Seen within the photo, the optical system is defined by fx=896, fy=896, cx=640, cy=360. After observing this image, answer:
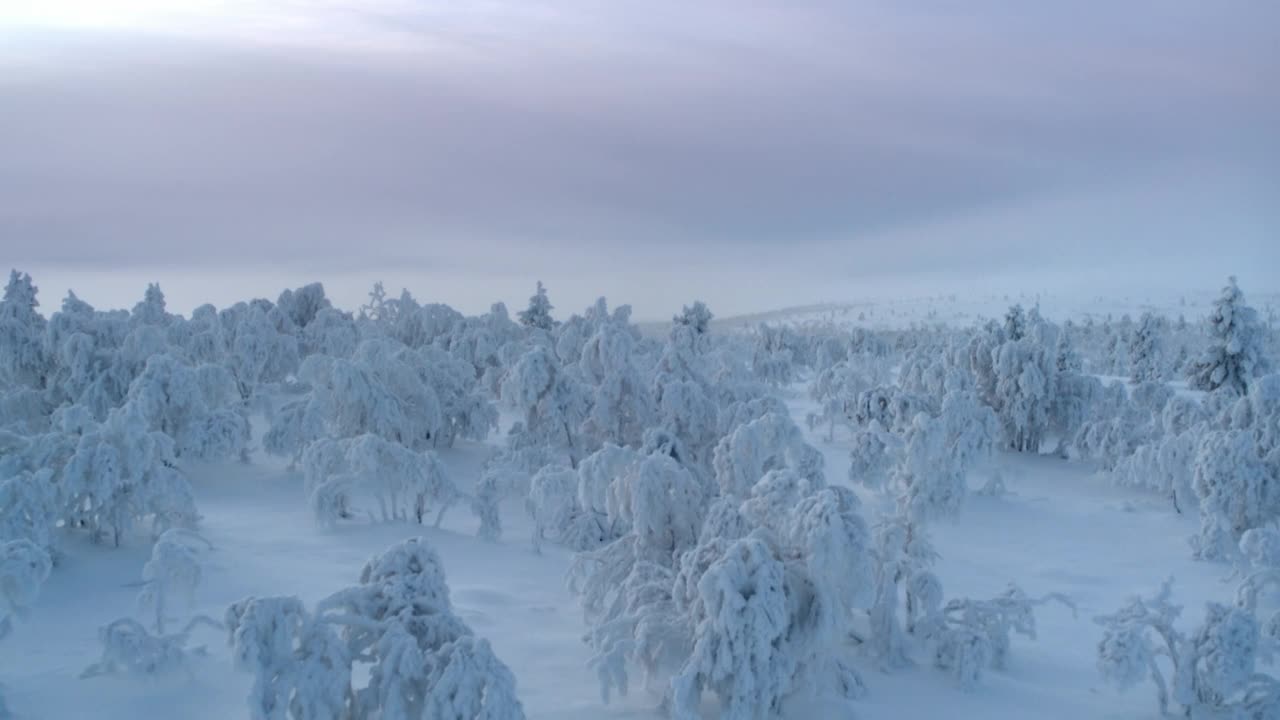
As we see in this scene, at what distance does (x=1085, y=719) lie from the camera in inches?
490

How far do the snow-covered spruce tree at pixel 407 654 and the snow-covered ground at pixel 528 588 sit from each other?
2.65 m

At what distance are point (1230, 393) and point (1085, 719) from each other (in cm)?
2217

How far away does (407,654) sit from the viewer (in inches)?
344

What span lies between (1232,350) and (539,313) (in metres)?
30.8

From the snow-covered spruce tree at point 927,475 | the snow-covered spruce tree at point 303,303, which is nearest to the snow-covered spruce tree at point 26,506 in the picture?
the snow-covered spruce tree at point 927,475

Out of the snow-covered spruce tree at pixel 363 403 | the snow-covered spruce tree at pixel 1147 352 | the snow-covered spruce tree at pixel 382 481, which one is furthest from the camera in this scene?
the snow-covered spruce tree at pixel 1147 352

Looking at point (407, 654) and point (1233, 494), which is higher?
point (407, 654)

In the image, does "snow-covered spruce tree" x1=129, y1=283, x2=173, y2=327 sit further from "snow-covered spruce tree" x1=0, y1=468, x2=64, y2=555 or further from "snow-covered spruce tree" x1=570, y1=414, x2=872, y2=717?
"snow-covered spruce tree" x1=570, y1=414, x2=872, y2=717

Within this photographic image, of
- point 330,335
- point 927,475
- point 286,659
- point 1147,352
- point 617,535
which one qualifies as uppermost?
point 1147,352

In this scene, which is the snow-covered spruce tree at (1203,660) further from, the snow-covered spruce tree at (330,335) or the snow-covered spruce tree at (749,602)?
the snow-covered spruce tree at (330,335)

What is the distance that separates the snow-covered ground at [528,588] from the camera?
37.3 feet

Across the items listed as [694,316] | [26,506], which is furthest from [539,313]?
[26,506]

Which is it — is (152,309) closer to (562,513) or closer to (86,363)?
(86,363)

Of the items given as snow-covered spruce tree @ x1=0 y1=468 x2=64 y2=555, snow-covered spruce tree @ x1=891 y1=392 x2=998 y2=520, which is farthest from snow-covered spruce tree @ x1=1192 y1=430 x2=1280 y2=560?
snow-covered spruce tree @ x1=0 y1=468 x2=64 y2=555
